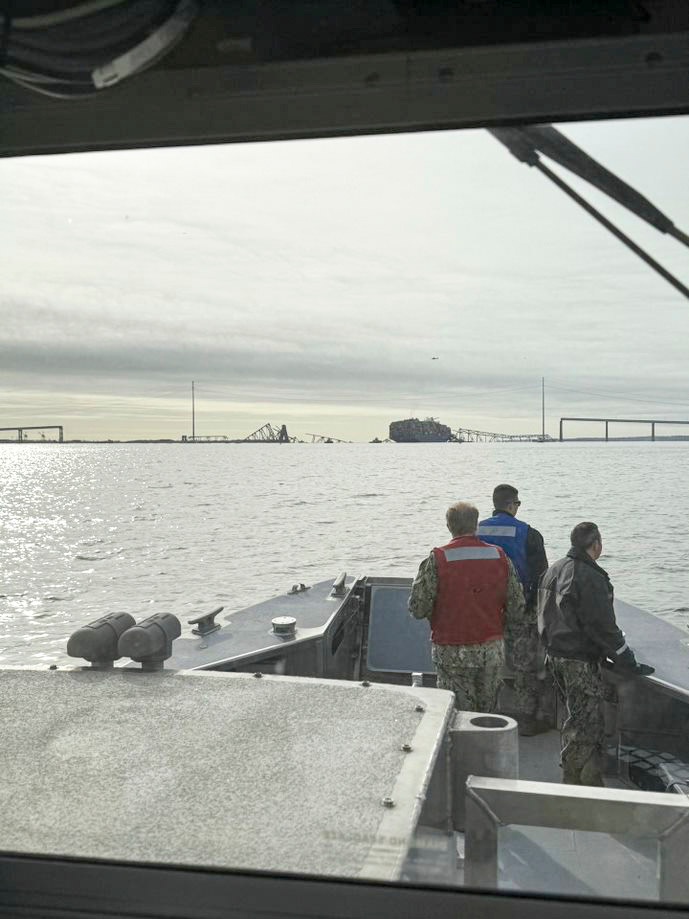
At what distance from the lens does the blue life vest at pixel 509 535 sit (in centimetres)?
403

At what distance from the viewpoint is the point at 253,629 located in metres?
4.00

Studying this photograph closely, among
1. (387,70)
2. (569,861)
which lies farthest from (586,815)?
(387,70)

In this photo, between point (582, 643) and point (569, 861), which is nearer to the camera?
point (569, 861)

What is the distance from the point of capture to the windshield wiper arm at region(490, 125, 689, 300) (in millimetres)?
1079

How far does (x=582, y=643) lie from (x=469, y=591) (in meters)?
0.60

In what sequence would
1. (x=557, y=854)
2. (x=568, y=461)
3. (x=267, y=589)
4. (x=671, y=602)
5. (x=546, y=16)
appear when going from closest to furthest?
(x=546, y=16) → (x=557, y=854) → (x=671, y=602) → (x=267, y=589) → (x=568, y=461)

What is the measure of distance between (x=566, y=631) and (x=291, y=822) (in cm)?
235

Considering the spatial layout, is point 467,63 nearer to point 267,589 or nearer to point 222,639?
point 222,639

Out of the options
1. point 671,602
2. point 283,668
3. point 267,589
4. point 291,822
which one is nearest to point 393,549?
point 267,589

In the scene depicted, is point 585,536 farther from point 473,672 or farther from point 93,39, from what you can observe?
point 93,39

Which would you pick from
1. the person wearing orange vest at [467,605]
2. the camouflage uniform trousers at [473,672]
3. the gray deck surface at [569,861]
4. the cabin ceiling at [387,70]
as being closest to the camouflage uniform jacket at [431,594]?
the person wearing orange vest at [467,605]

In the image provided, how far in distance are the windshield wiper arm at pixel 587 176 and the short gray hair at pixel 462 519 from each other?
2.27 meters

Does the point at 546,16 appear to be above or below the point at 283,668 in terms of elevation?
above

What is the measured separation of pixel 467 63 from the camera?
1.24 m
